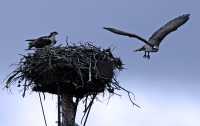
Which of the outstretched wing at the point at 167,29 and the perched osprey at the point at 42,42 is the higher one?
the outstretched wing at the point at 167,29

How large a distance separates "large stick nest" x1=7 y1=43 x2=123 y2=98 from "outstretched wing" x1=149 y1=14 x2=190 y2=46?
1.39 m

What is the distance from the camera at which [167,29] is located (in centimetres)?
2484

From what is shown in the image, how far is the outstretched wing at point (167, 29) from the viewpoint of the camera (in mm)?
24584

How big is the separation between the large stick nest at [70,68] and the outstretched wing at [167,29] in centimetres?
139

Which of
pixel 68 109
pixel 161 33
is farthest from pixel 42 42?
pixel 161 33

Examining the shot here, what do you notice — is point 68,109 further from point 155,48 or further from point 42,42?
point 155,48

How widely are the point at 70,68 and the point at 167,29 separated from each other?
3336 mm

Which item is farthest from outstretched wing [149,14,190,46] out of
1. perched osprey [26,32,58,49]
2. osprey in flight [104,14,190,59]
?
perched osprey [26,32,58,49]

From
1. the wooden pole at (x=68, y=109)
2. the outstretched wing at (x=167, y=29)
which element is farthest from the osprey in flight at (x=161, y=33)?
the wooden pole at (x=68, y=109)

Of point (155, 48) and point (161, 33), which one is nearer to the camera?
point (155, 48)

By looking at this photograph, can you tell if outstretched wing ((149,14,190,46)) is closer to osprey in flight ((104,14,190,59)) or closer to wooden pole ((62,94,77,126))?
osprey in flight ((104,14,190,59))

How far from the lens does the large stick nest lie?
2292cm

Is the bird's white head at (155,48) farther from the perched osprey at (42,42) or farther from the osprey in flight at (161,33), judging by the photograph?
the perched osprey at (42,42)

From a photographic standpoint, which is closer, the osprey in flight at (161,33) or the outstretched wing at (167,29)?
the osprey in flight at (161,33)
